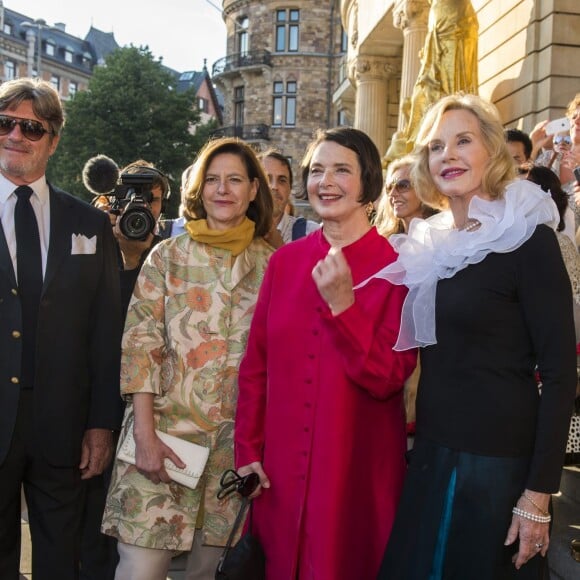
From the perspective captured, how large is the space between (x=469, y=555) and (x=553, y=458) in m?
0.42

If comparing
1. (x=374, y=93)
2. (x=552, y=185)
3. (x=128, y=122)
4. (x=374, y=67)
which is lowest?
(x=552, y=185)

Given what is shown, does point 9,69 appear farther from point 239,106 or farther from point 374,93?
point 374,93

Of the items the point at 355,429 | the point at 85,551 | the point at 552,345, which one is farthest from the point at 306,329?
the point at 85,551

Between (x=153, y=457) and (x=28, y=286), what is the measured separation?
0.87 meters

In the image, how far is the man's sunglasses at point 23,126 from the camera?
10.2 ft

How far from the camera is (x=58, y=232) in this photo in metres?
3.18

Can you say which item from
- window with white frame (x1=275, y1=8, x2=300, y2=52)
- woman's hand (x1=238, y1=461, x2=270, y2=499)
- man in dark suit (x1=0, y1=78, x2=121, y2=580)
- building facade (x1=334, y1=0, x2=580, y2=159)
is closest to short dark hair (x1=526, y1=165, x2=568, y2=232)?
woman's hand (x1=238, y1=461, x2=270, y2=499)

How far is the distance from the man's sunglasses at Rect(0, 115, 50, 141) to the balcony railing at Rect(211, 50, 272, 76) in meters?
38.1

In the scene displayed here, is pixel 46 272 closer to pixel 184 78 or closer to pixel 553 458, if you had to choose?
pixel 553 458

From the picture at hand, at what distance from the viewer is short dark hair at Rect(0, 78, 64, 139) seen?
3.12 metres

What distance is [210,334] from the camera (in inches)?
121

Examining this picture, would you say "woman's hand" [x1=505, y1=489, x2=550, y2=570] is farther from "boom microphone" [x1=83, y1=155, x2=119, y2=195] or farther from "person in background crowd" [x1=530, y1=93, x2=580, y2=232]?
"boom microphone" [x1=83, y1=155, x2=119, y2=195]

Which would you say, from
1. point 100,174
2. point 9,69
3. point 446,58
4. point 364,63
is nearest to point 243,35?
point 9,69

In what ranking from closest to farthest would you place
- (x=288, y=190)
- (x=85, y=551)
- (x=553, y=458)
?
1. (x=553, y=458)
2. (x=85, y=551)
3. (x=288, y=190)
